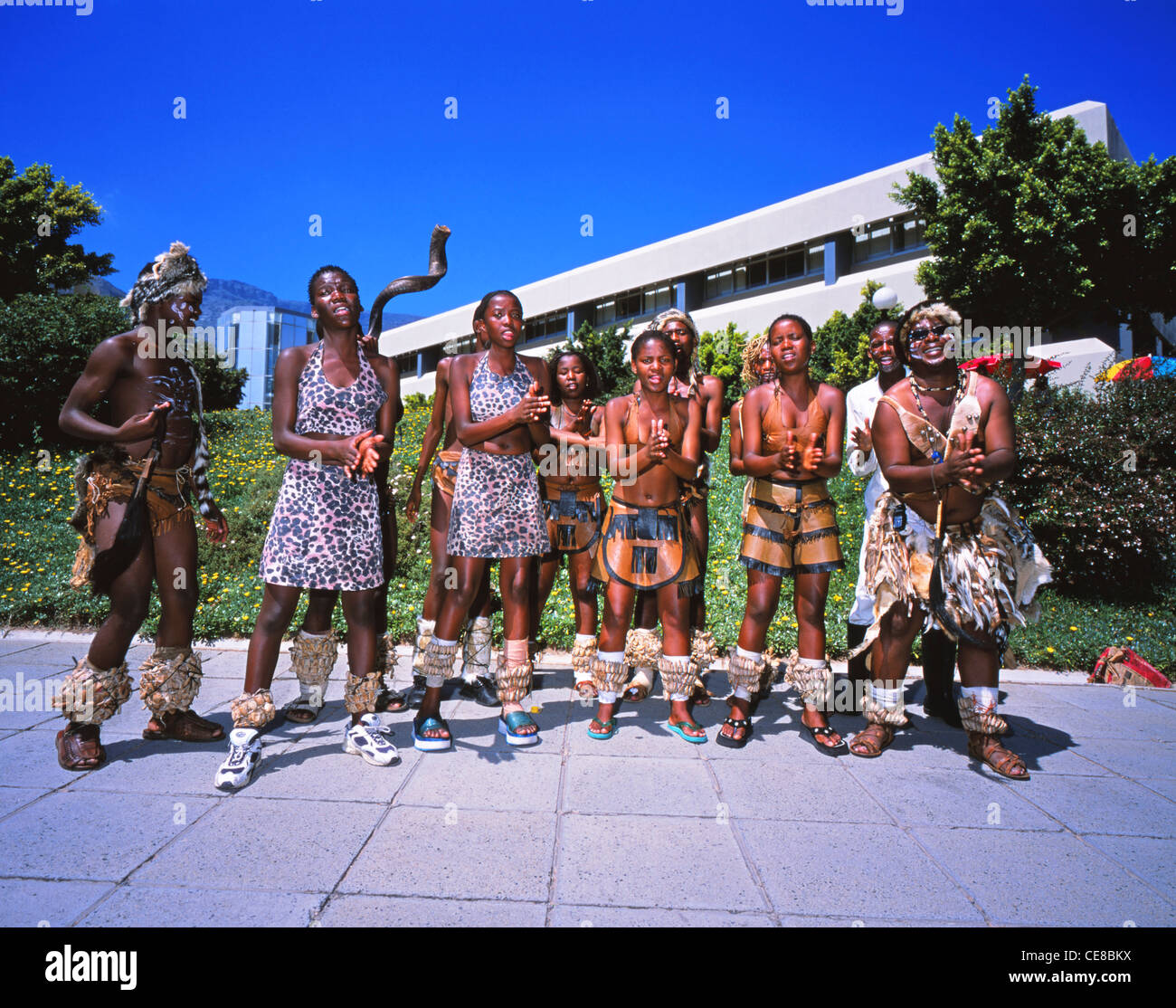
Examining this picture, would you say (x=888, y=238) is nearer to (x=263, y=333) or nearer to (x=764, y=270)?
(x=764, y=270)

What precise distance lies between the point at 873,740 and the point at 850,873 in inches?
54.2

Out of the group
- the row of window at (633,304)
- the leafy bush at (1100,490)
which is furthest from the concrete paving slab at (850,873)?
the row of window at (633,304)

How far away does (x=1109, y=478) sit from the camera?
736cm

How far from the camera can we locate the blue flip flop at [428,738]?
362cm

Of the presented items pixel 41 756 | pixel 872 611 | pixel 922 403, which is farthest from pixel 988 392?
pixel 41 756

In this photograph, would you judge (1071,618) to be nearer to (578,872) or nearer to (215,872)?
(578,872)

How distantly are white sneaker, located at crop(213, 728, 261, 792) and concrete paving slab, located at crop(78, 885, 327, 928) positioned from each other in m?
0.77

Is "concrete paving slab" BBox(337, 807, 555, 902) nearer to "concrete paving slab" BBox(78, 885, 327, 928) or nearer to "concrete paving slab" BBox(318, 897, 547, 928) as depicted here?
"concrete paving slab" BBox(318, 897, 547, 928)

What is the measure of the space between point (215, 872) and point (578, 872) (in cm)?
126

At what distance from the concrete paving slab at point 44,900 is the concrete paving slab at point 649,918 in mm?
1485

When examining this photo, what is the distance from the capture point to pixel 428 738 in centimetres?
364

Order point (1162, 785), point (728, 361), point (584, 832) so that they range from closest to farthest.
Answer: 1. point (584, 832)
2. point (1162, 785)
3. point (728, 361)

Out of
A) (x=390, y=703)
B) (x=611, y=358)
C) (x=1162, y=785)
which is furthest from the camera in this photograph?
(x=611, y=358)

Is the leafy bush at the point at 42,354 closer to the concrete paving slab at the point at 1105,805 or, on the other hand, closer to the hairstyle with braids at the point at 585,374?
the hairstyle with braids at the point at 585,374
